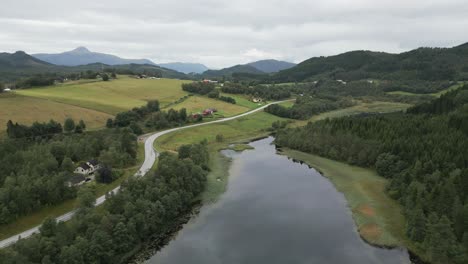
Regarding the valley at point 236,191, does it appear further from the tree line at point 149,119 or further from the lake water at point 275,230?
the tree line at point 149,119

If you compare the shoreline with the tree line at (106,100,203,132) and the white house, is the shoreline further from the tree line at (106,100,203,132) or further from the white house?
the tree line at (106,100,203,132)

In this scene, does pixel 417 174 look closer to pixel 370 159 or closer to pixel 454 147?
pixel 454 147

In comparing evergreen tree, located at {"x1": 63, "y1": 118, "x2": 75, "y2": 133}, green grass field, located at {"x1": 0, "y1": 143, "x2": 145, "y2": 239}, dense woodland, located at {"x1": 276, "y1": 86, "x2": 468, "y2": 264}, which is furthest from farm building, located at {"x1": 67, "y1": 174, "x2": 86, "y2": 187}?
dense woodland, located at {"x1": 276, "y1": 86, "x2": 468, "y2": 264}

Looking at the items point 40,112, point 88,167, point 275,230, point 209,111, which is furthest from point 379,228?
point 40,112

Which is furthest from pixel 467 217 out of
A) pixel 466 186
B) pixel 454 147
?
pixel 454 147

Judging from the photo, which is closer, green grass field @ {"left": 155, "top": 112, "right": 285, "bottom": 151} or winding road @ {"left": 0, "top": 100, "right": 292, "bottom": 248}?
winding road @ {"left": 0, "top": 100, "right": 292, "bottom": 248}

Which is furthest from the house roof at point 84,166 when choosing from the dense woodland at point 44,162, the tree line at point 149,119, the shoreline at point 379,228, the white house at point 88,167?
the shoreline at point 379,228
